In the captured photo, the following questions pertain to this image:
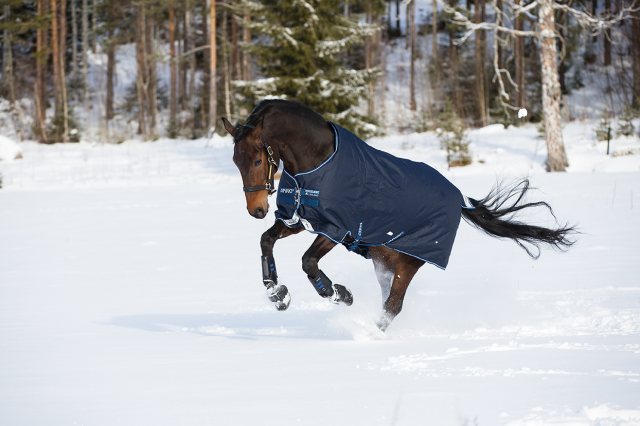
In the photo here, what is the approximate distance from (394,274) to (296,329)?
89 cm

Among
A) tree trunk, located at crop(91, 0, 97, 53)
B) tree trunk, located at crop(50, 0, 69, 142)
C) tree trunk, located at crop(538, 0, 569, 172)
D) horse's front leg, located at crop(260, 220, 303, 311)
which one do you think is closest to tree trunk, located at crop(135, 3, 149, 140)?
tree trunk, located at crop(50, 0, 69, 142)

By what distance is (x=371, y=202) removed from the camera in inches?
218

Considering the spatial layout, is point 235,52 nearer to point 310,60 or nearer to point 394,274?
point 310,60

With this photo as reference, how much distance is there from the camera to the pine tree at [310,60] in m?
19.0

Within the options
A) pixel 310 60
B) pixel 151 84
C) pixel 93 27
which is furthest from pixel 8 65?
pixel 310 60

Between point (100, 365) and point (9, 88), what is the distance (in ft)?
122

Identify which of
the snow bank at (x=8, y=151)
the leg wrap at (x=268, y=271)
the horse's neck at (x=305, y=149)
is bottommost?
the snow bank at (x=8, y=151)

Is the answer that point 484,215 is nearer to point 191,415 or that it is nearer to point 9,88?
point 191,415

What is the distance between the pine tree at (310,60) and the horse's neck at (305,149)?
538 inches

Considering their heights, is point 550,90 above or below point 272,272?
above

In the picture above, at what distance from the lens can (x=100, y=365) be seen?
15.5 feet

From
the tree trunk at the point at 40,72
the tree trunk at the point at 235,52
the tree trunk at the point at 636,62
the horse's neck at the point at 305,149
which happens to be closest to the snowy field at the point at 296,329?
the horse's neck at the point at 305,149

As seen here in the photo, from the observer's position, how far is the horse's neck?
5262 mm

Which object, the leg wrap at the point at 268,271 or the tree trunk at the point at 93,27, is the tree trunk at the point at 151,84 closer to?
the tree trunk at the point at 93,27
